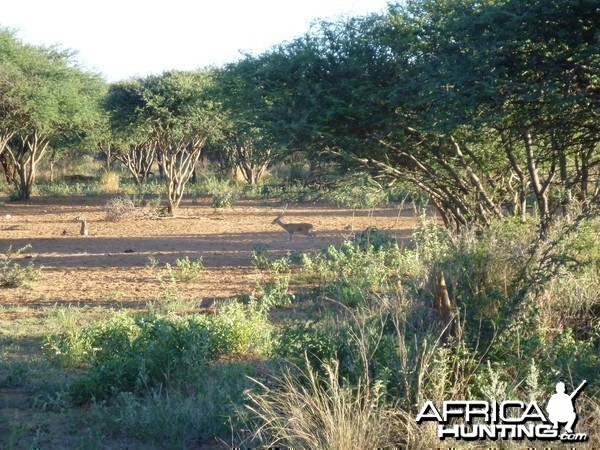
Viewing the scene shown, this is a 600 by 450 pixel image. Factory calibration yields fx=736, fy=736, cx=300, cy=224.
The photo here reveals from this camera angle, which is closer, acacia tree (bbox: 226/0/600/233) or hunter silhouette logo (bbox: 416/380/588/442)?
hunter silhouette logo (bbox: 416/380/588/442)

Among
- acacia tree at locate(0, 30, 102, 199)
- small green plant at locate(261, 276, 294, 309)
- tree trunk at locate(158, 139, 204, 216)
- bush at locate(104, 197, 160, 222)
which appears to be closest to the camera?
small green plant at locate(261, 276, 294, 309)

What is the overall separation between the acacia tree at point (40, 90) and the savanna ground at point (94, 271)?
331 centimetres

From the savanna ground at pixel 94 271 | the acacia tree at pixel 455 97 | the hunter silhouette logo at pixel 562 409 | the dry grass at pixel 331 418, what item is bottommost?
the savanna ground at pixel 94 271

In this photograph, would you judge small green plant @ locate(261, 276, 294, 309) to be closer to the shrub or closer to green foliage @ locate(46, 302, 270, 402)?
green foliage @ locate(46, 302, 270, 402)

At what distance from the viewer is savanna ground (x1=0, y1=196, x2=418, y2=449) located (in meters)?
5.45

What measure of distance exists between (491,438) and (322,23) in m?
8.56

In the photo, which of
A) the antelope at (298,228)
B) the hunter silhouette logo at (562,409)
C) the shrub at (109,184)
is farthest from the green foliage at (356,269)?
the shrub at (109,184)

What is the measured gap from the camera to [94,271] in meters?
13.6

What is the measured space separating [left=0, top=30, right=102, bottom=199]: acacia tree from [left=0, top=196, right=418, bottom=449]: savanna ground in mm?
3314

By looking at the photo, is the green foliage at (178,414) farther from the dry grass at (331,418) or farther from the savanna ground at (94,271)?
the dry grass at (331,418)

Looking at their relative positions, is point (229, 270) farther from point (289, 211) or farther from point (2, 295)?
point (289, 211)

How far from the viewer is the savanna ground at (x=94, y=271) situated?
5453 millimetres

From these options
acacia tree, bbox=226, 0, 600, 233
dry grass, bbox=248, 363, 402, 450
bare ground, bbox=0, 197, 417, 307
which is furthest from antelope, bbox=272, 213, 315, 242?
dry grass, bbox=248, 363, 402, 450

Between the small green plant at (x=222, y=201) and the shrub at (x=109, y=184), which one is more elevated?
the shrub at (x=109, y=184)
